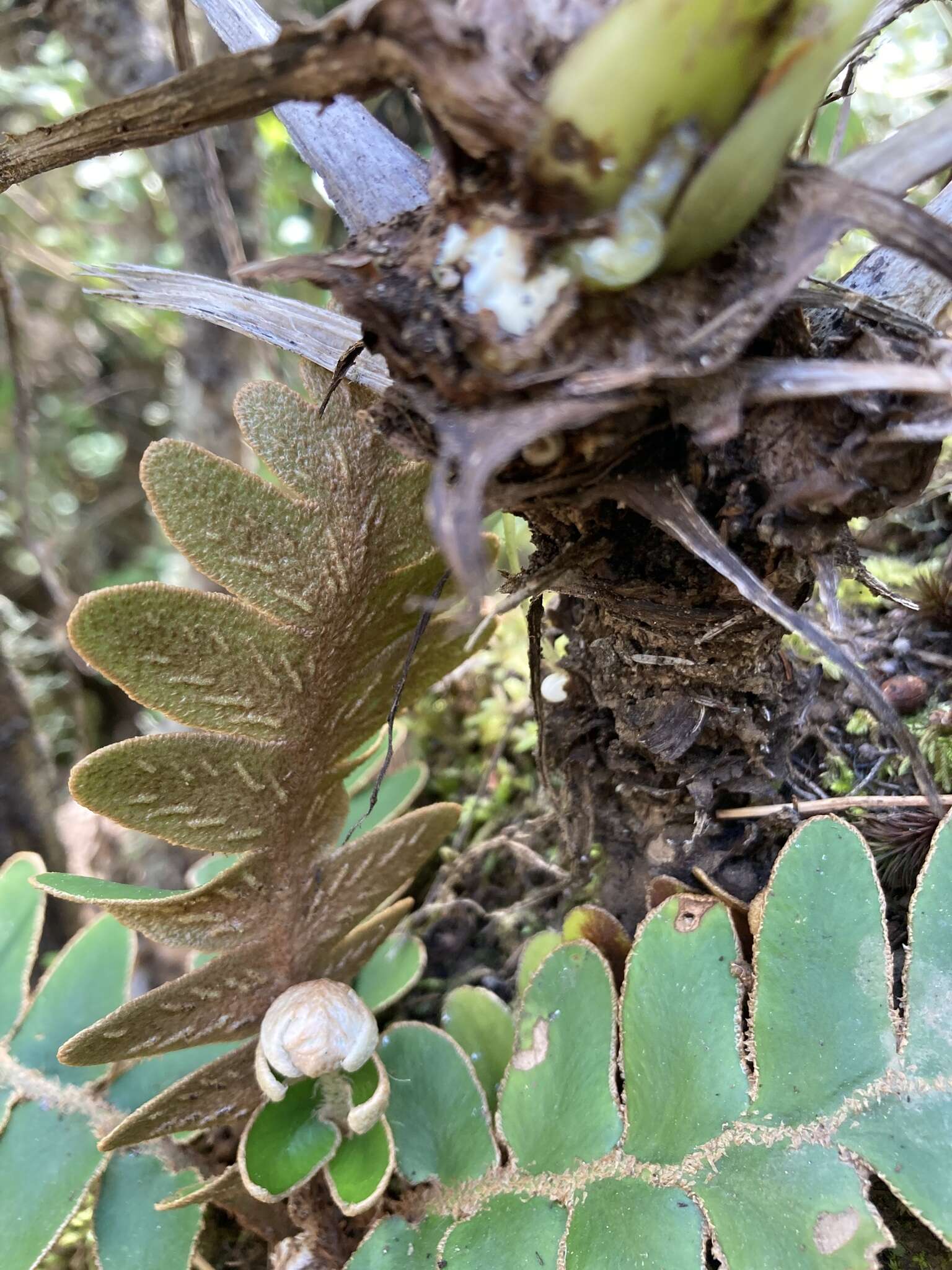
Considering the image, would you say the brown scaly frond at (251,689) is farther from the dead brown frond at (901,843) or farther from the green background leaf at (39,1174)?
the dead brown frond at (901,843)

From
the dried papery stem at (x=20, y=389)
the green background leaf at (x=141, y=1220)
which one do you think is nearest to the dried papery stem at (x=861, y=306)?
the green background leaf at (x=141, y=1220)

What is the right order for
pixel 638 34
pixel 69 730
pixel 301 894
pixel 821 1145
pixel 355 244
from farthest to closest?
pixel 69 730, pixel 301 894, pixel 821 1145, pixel 355 244, pixel 638 34

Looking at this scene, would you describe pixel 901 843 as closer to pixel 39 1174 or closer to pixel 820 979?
pixel 820 979

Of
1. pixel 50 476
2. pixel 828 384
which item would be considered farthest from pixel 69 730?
pixel 828 384

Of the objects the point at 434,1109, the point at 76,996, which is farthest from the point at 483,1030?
the point at 76,996

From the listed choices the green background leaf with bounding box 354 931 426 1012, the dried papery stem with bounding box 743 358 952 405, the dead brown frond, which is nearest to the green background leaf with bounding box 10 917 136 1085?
the green background leaf with bounding box 354 931 426 1012

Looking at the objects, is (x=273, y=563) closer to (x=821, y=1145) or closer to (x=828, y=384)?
(x=828, y=384)

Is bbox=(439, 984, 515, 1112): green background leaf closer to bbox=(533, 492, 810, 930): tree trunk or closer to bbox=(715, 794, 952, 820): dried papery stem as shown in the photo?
bbox=(533, 492, 810, 930): tree trunk
